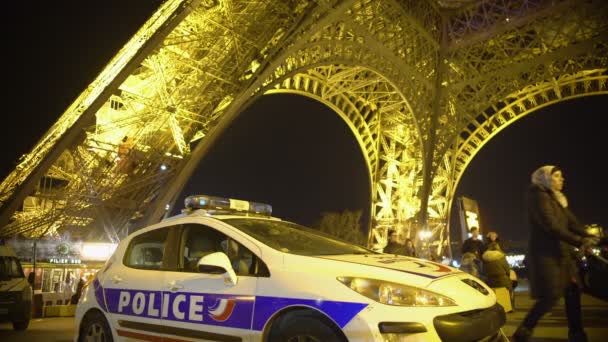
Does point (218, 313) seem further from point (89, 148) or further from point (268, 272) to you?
point (89, 148)

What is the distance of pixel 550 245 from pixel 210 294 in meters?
3.02

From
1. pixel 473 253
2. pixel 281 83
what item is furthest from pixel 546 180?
pixel 281 83

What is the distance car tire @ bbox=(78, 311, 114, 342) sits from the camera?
4586 millimetres

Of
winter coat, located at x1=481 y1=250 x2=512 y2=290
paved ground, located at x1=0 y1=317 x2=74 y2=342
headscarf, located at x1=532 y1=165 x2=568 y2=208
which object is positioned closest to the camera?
headscarf, located at x1=532 y1=165 x2=568 y2=208

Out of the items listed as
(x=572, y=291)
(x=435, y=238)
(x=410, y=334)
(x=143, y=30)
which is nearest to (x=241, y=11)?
(x=143, y=30)

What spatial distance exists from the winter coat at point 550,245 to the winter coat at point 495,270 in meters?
2.91

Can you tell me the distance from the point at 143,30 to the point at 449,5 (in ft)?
57.2

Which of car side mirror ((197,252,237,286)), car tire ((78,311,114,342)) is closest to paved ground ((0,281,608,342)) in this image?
car tire ((78,311,114,342))

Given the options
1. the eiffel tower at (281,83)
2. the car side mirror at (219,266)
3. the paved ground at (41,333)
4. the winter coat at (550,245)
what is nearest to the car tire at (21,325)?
the paved ground at (41,333)

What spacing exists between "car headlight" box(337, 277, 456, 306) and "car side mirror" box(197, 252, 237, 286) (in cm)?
89

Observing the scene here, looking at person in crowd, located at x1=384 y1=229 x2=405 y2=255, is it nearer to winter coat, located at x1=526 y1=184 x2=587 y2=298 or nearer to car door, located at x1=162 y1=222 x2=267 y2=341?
winter coat, located at x1=526 y1=184 x2=587 y2=298

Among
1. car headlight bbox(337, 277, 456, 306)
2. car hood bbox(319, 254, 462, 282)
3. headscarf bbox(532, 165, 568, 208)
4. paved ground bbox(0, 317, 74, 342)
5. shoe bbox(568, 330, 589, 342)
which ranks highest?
headscarf bbox(532, 165, 568, 208)

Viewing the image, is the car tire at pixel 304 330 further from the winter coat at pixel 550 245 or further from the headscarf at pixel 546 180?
the headscarf at pixel 546 180

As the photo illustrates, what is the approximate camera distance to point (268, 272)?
358cm
